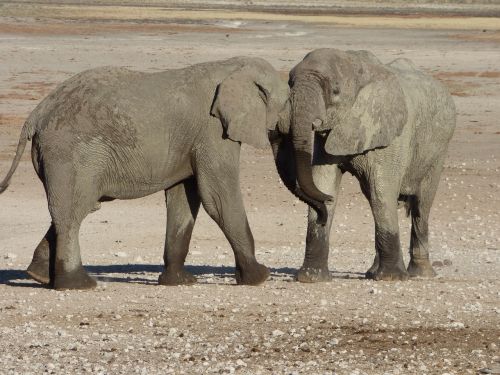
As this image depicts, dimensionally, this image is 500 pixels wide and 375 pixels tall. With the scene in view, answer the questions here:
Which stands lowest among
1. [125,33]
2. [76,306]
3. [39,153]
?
[125,33]

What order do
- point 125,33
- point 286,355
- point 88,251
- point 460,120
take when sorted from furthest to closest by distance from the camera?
1. point 125,33
2. point 460,120
3. point 88,251
4. point 286,355

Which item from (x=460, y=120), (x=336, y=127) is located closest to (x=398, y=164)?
(x=336, y=127)

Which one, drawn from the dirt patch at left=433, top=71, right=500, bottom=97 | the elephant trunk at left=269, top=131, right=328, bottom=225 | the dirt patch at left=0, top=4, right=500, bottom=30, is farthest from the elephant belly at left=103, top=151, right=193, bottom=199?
the dirt patch at left=0, top=4, right=500, bottom=30

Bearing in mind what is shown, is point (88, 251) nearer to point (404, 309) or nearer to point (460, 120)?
point (404, 309)

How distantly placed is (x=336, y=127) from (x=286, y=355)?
10.8 ft

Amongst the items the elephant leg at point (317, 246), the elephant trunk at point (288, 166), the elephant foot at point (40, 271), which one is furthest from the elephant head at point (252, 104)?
the elephant foot at point (40, 271)

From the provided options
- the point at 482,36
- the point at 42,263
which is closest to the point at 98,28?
the point at 482,36

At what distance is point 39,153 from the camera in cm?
1158

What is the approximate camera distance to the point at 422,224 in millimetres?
13695

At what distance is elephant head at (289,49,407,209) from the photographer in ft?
38.4

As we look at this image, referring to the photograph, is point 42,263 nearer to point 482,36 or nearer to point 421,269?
point 421,269

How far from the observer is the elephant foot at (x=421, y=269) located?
13.5 metres

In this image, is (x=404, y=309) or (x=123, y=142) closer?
(x=404, y=309)

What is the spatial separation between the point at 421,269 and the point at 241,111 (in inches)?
113
